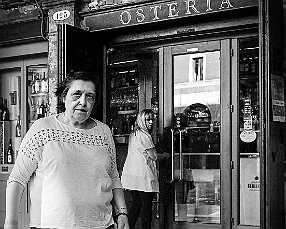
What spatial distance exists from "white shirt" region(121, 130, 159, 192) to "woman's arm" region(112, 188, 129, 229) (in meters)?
3.48

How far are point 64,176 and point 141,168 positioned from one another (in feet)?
12.5

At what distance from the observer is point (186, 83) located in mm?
6543

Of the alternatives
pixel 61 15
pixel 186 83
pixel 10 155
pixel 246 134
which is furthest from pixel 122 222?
pixel 10 155

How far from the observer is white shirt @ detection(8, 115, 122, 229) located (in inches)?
109

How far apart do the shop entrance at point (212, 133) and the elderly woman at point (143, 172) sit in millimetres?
205

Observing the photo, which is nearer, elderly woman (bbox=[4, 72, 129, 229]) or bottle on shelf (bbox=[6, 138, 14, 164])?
elderly woman (bbox=[4, 72, 129, 229])

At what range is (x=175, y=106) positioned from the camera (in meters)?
6.59

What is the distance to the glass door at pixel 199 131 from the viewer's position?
20.3 ft

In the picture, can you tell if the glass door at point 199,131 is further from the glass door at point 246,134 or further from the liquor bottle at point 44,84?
the liquor bottle at point 44,84

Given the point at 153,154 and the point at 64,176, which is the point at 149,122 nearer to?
the point at 153,154

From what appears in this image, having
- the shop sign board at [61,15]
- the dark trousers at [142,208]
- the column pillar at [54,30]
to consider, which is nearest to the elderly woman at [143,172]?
the dark trousers at [142,208]

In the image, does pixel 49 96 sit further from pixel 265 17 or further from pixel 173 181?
pixel 265 17

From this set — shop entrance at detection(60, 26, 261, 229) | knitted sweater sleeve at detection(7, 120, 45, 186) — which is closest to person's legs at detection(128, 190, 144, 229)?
shop entrance at detection(60, 26, 261, 229)

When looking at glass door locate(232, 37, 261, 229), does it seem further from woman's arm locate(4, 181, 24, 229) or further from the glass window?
woman's arm locate(4, 181, 24, 229)
